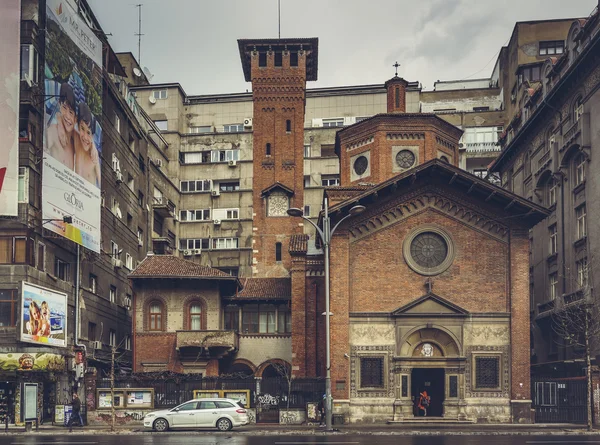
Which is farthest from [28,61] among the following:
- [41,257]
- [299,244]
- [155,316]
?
[299,244]

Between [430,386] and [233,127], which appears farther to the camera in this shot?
[233,127]

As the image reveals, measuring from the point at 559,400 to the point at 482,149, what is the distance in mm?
46002

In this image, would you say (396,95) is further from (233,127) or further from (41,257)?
(233,127)

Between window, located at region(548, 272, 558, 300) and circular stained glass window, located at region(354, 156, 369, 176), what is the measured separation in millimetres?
14060

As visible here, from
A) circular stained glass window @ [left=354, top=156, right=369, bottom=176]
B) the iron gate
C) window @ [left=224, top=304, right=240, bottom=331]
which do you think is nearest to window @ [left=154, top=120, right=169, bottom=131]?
window @ [left=224, top=304, right=240, bottom=331]

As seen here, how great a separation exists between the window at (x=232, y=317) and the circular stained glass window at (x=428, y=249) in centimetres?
1529

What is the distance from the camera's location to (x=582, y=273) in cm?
4816

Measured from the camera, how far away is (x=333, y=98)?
3492 inches

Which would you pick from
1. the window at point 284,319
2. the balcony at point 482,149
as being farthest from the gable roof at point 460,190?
the balcony at point 482,149

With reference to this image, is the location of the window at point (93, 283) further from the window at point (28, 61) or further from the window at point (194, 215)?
the window at point (194, 215)

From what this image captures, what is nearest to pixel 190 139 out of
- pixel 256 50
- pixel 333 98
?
pixel 333 98

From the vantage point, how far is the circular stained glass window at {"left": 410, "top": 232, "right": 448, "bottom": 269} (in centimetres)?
4500

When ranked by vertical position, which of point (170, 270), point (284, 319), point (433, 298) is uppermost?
point (170, 270)

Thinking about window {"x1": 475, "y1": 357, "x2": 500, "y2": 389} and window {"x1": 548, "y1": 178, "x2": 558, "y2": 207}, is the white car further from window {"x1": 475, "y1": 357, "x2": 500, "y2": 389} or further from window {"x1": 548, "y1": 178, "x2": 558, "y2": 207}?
window {"x1": 548, "y1": 178, "x2": 558, "y2": 207}
